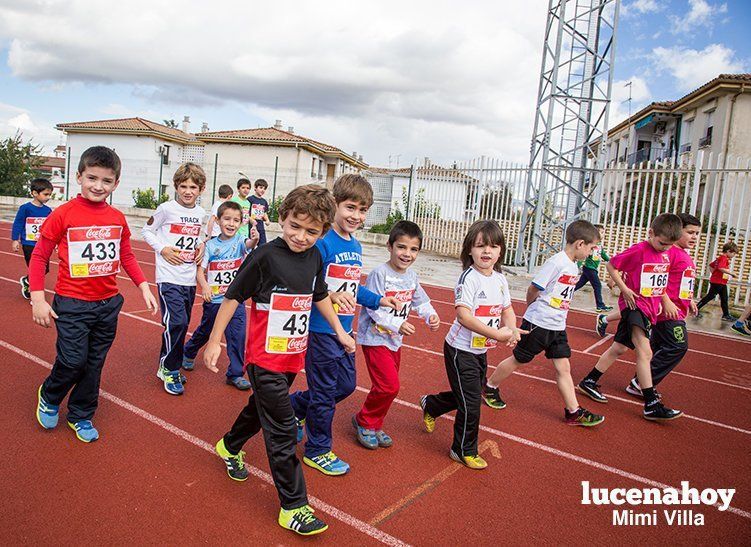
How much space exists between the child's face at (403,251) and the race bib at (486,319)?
2.00 feet

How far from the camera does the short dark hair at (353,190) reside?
3505 millimetres

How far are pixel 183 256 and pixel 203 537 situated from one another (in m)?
2.68

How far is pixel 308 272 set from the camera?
301cm

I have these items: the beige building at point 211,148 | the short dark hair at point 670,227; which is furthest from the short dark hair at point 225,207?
the beige building at point 211,148

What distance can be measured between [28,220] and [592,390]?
7.98m

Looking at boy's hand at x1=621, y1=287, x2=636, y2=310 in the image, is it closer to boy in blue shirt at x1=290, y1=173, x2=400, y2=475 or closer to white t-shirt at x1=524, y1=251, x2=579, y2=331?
white t-shirt at x1=524, y1=251, x2=579, y2=331

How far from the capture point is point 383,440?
3.91 m

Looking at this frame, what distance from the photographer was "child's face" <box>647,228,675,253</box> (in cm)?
497

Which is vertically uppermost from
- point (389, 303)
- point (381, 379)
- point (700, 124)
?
point (700, 124)

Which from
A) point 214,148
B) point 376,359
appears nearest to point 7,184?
point 214,148

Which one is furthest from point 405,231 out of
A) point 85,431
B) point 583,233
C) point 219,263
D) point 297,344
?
point 85,431

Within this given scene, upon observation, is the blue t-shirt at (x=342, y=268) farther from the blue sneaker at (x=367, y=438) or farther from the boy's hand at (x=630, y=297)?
the boy's hand at (x=630, y=297)

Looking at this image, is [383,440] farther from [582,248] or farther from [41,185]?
[41,185]

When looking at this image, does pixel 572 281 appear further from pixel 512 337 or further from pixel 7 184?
pixel 7 184
